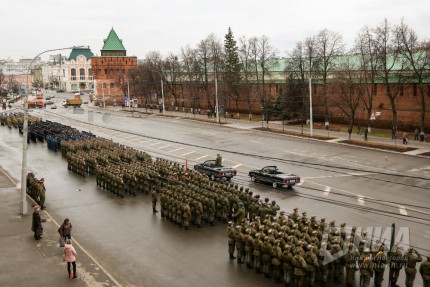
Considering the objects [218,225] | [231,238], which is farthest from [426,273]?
[218,225]

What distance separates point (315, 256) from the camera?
523 inches

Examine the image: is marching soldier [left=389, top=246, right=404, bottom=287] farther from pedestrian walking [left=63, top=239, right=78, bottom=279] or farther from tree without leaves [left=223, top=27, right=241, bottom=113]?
tree without leaves [left=223, top=27, right=241, bottom=113]

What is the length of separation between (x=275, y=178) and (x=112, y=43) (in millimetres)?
106014

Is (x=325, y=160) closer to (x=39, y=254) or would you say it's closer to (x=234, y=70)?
(x=39, y=254)

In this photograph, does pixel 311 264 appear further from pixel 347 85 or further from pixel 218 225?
pixel 347 85

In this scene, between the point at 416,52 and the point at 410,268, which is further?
the point at 416,52

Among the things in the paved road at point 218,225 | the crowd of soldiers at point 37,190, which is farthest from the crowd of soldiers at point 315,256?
the crowd of soldiers at point 37,190

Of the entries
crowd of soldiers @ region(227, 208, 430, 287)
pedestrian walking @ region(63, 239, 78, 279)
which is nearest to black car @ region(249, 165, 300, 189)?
crowd of soldiers @ region(227, 208, 430, 287)

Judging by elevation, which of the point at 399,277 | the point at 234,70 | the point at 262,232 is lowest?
the point at 399,277

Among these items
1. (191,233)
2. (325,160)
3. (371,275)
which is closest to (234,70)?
(325,160)

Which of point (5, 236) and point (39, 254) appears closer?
point (39, 254)

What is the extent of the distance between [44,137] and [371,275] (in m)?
39.8

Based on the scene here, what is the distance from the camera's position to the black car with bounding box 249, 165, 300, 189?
83.3 feet

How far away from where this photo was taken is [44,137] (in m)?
46.7
